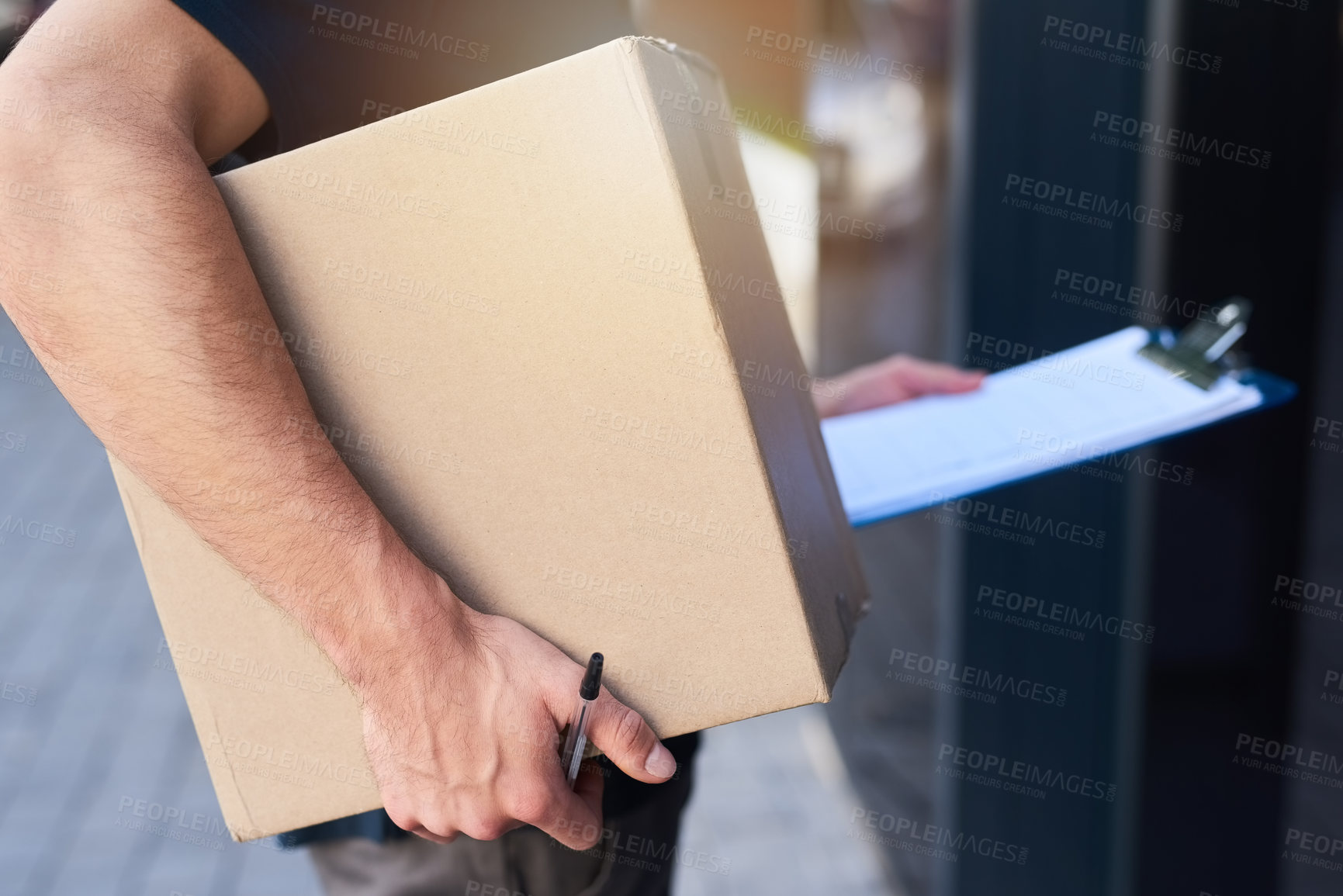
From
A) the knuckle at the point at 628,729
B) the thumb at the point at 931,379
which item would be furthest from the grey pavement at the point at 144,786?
the knuckle at the point at 628,729

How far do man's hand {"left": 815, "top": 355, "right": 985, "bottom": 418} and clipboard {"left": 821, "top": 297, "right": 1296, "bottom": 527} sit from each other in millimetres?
26

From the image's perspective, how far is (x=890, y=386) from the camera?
1.38 meters

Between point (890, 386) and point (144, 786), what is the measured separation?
2511mm

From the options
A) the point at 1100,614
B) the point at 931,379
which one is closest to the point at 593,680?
the point at 931,379

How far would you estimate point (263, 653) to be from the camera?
2.74 ft

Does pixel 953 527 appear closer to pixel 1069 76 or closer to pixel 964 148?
pixel 964 148

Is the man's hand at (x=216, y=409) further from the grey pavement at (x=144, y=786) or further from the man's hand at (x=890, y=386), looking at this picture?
the grey pavement at (x=144, y=786)

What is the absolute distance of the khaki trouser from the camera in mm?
1037

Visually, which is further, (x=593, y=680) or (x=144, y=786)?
(x=144, y=786)

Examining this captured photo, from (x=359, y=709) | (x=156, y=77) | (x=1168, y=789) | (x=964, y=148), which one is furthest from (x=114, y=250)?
(x=1168, y=789)

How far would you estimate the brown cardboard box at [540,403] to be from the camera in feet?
2.40

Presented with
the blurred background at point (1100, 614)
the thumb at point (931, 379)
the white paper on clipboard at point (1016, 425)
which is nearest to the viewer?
the white paper on clipboard at point (1016, 425)

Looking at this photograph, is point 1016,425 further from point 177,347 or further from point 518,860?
point 177,347

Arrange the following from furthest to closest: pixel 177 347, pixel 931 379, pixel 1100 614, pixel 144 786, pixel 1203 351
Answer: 1. pixel 144 786
2. pixel 1100 614
3. pixel 931 379
4. pixel 1203 351
5. pixel 177 347
